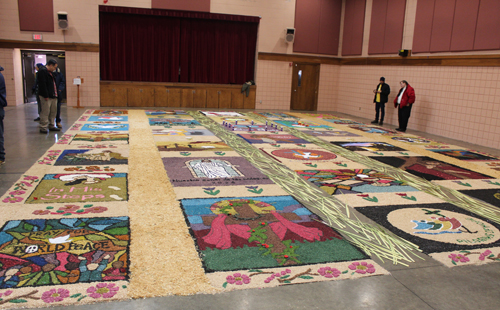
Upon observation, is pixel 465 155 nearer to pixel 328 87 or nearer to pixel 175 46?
pixel 328 87

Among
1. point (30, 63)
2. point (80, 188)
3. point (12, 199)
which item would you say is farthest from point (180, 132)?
point (30, 63)

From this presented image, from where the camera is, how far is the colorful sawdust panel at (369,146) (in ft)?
27.3

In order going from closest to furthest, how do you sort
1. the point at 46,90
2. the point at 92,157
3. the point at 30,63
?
1. the point at 92,157
2. the point at 46,90
3. the point at 30,63

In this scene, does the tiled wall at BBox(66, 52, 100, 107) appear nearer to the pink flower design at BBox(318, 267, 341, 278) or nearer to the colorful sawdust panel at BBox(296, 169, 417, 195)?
the colorful sawdust panel at BBox(296, 169, 417, 195)

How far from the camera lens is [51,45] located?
13.8 metres

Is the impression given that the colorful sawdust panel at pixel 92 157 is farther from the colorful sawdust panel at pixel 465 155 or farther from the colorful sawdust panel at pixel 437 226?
the colorful sawdust panel at pixel 465 155

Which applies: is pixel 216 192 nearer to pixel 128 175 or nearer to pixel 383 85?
pixel 128 175

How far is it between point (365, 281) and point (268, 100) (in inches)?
540

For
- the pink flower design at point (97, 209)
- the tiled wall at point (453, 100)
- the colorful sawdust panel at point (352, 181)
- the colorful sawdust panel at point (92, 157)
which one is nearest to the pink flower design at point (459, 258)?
the colorful sawdust panel at point (352, 181)

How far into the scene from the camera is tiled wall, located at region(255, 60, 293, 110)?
16.0 meters

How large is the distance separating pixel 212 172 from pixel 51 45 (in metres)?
10.9

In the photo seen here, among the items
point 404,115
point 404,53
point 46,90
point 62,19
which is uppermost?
point 62,19

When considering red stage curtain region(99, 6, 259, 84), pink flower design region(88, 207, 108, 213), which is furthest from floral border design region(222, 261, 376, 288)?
red stage curtain region(99, 6, 259, 84)

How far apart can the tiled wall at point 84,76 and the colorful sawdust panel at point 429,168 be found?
10926mm
